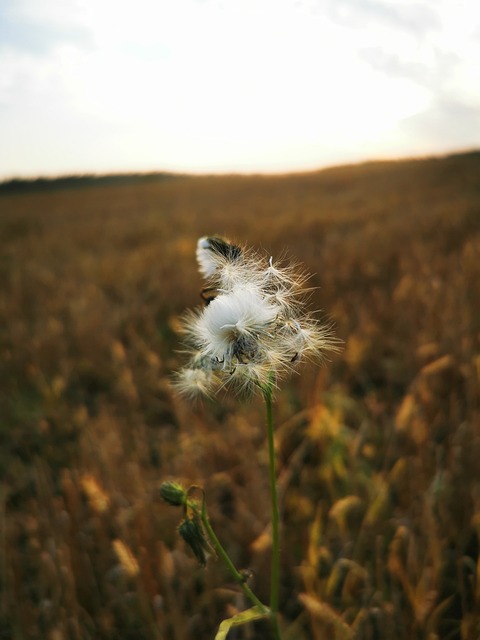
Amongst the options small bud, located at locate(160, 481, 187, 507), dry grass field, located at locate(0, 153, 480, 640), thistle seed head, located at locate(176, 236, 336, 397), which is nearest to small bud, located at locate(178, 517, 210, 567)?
small bud, located at locate(160, 481, 187, 507)

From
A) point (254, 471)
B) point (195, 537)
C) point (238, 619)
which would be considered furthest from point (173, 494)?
point (254, 471)

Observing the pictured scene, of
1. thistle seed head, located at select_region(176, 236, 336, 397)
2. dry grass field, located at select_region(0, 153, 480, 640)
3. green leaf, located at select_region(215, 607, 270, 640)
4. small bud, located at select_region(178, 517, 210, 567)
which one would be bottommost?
dry grass field, located at select_region(0, 153, 480, 640)

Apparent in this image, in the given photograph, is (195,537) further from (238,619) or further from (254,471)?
(254,471)

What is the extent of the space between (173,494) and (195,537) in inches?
2.6

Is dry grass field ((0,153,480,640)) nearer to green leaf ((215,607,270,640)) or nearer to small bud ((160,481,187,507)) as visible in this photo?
small bud ((160,481,187,507))

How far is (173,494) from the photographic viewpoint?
0.73m

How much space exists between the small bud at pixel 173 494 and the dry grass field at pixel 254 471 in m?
0.35

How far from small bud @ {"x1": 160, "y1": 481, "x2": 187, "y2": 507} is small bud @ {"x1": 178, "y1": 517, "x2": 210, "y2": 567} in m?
0.03

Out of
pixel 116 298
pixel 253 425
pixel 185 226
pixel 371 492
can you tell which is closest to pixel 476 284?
pixel 253 425

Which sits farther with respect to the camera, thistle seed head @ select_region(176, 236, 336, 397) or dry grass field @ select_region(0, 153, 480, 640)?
dry grass field @ select_region(0, 153, 480, 640)

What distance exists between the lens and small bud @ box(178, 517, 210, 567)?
73 centimetres

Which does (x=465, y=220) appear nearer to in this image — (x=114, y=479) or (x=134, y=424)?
(x=134, y=424)

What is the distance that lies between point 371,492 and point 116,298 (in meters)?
3.29

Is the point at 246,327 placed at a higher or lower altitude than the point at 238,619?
higher
